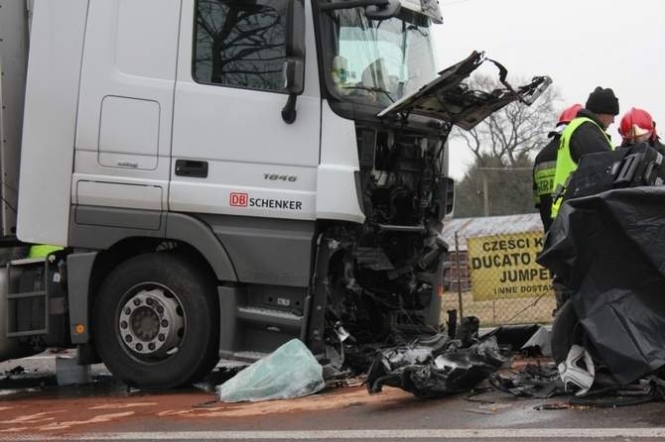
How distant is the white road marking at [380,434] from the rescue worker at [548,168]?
2.76 meters

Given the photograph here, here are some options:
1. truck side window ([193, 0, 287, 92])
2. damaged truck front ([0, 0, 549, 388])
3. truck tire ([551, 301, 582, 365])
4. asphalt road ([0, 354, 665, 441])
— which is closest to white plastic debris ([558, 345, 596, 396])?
truck tire ([551, 301, 582, 365])

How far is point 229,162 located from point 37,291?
1.90m

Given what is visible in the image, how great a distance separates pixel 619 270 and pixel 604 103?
1866 mm

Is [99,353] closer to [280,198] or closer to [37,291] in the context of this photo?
[37,291]

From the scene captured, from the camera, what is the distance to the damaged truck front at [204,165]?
18.4ft

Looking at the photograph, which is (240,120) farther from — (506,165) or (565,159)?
(506,165)

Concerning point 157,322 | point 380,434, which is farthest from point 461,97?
point 157,322

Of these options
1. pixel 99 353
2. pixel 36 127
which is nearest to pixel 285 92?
pixel 36 127

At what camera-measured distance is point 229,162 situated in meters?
5.69

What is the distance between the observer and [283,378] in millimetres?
5336

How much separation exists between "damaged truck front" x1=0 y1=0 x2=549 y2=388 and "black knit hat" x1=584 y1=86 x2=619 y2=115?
0.43 meters

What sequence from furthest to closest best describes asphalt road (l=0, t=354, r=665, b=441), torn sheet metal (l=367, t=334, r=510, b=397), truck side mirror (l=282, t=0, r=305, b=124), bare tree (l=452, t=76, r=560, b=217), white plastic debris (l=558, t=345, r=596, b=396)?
bare tree (l=452, t=76, r=560, b=217) < truck side mirror (l=282, t=0, r=305, b=124) < torn sheet metal (l=367, t=334, r=510, b=397) < white plastic debris (l=558, t=345, r=596, b=396) < asphalt road (l=0, t=354, r=665, b=441)

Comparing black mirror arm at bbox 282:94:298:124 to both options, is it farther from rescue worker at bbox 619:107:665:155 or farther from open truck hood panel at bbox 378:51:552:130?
rescue worker at bbox 619:107:665:155

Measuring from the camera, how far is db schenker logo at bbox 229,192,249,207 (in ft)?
18.6
